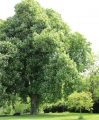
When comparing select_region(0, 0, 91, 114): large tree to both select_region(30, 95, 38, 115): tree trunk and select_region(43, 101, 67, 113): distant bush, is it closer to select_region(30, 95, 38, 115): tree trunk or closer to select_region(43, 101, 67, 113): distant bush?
select_region(30, 95, 38, 115): tree trunk

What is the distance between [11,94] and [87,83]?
52.7ft

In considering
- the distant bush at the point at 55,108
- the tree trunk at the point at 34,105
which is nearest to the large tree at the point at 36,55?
the tree trunk at the point at 34,105

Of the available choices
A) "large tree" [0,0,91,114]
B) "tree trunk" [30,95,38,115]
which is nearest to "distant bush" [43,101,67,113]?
"tree trunk" [30,95,38,115]

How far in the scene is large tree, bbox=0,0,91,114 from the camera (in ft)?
172

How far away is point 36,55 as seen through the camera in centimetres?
5581

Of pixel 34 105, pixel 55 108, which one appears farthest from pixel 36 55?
pixel 55 108

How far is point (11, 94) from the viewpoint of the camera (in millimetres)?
56562

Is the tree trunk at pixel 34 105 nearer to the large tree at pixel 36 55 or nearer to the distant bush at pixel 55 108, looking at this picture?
the large tree at pixel 36 55

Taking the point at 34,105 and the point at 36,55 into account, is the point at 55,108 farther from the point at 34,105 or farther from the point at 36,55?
the point at 36,55

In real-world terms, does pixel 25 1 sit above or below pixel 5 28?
above

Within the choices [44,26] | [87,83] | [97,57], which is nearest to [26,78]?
[44,26]

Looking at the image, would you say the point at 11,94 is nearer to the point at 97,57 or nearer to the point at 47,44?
the point at 47,44

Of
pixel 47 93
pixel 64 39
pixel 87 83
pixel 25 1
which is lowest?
pixel 47 93

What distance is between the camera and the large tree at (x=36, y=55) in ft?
172
